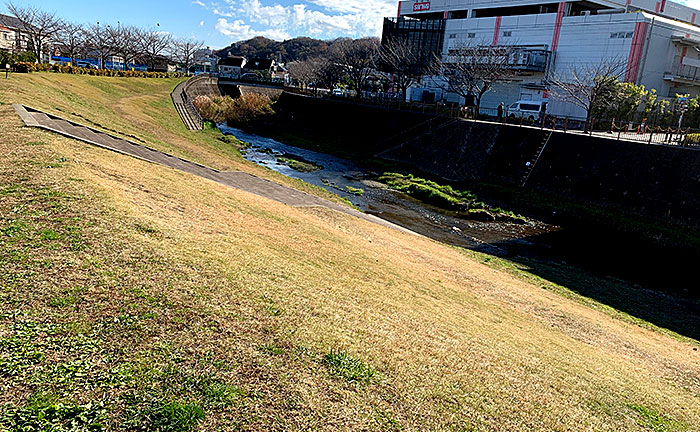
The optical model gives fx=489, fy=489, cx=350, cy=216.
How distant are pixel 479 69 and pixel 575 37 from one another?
36.5 ft

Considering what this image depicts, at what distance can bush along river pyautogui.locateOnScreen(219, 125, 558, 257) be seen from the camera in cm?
2273

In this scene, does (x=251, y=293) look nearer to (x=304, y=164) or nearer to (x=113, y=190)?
(x=113, y=190)

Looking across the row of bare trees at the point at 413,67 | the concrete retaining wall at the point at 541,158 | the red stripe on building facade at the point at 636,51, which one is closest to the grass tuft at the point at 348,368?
the concrete retaining wall at the point at 541,158

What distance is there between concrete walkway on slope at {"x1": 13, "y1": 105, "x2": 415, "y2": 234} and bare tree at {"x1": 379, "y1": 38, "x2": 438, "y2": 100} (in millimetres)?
38437

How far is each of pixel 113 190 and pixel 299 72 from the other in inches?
3087

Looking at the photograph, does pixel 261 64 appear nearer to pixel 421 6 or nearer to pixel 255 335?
pixel 421 6

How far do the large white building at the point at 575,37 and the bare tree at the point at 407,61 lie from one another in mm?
4002

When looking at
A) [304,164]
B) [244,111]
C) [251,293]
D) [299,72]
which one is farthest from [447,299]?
[299,72]

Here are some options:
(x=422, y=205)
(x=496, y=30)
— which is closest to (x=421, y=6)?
(x=496, y=30)

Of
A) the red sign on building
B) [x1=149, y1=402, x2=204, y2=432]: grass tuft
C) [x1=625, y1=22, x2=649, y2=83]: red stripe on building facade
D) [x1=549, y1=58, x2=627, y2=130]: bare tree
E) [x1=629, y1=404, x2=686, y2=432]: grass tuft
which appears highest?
the red sign on building

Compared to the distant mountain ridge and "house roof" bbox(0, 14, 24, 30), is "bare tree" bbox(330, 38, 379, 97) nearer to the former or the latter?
"house roof" bbox(0, 14, 24, 30)

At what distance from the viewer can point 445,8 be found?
64.9m

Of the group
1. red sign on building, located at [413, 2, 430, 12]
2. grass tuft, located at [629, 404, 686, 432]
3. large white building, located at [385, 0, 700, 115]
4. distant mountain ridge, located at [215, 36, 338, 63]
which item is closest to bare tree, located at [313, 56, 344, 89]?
red sign on building, located at [413, 2, 430, 12]

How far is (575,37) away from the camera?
4784 cm
